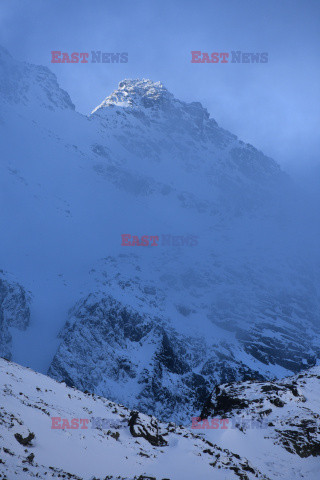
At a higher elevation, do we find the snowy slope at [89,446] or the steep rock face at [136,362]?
the snowy slope at [89,446]

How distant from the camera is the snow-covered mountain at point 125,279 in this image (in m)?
88.1

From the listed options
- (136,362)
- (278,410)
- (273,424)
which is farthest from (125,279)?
(273,424)

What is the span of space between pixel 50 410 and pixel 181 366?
79.7m

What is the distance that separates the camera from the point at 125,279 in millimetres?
122812

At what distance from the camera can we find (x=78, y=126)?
7559 inches

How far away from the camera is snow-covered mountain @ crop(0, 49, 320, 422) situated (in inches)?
3467

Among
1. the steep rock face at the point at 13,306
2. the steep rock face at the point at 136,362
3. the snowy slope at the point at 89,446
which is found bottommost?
the steep rock face at the point at 136,362

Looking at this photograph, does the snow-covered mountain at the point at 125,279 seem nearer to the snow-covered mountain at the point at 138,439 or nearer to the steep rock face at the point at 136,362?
the steep rock face at the point at 136,362

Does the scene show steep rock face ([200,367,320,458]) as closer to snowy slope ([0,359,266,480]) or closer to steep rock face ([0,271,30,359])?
snowy slope ([0,359,266,480])

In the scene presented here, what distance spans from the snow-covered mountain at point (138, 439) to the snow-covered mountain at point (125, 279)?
180 ft

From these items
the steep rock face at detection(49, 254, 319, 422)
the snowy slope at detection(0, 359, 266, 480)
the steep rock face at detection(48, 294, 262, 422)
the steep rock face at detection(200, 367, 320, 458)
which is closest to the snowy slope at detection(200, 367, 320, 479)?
the steep rock face at detection(200, 367, 320, 458)

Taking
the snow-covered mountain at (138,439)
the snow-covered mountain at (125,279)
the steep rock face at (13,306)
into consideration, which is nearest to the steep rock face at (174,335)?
the snow-covered mountain at (125,279)

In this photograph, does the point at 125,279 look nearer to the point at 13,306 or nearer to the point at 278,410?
the point at 13,306

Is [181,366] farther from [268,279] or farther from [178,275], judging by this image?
[268,279]
